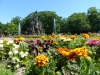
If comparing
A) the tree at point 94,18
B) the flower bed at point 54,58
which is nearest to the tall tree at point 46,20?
the tree at point 94,18

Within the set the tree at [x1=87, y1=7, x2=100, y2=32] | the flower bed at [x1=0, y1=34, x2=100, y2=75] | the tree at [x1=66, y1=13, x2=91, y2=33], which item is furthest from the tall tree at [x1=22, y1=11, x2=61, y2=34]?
the flower bed at [x1=0, y1=34, x2=100, y2=75]

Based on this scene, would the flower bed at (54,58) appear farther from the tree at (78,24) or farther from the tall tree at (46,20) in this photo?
the tall tree at (46,20)

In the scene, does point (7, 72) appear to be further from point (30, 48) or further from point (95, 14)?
point (95, 14)

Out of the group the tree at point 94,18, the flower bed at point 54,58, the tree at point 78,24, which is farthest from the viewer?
the tree at point 94,18

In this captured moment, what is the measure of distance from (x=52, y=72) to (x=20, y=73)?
1306 millimetres

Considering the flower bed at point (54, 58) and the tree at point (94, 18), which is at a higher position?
the tree at point (94, 18)

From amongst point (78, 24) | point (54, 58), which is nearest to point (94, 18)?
point (78, 24)

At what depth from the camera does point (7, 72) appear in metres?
5.41

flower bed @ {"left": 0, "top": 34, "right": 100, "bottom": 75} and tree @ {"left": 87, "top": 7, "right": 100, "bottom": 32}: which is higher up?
tree @ {"left": 87, "top": 7, "right": 100, "bottom": 32}

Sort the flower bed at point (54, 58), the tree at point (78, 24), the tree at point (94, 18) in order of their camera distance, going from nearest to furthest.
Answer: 1. the flower bed at point (54, 58)
2. the tree at point (78, 24)
3. the tree at point (94, 18)

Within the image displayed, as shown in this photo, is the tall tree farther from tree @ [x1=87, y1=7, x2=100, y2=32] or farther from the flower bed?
the flower bed

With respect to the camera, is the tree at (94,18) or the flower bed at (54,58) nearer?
the flower bed at (54,58)

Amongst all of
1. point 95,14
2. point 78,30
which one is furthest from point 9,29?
point 95,14

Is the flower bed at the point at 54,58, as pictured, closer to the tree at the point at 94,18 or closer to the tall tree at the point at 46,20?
the tree at the point at 94,18
